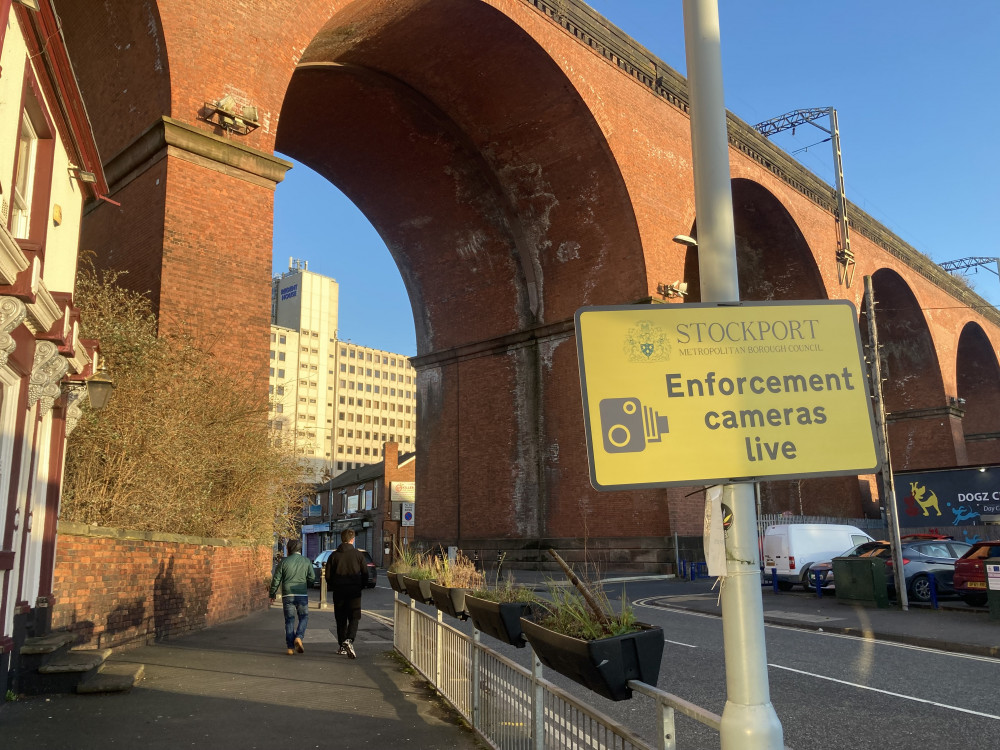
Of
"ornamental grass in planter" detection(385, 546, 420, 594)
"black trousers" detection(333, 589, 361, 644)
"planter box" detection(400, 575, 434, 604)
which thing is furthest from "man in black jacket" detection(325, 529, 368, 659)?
"planter box" detection(400, 575, 434, 604)

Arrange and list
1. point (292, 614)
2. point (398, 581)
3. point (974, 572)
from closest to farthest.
Answer: point (398, 581), point (292, 614), point (974, 572)

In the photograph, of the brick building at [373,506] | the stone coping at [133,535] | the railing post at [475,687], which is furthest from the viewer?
the brick building at [373,506]

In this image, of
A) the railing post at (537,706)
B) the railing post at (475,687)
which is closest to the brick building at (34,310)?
the railing post at (475,687)

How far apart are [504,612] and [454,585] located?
2.10 meters

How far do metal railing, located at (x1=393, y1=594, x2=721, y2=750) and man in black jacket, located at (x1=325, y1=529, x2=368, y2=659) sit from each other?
1887 mm

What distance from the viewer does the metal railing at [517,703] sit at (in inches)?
125

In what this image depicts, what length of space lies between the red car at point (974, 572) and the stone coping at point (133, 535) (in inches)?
529

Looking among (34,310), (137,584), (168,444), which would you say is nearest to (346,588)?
(137,584)

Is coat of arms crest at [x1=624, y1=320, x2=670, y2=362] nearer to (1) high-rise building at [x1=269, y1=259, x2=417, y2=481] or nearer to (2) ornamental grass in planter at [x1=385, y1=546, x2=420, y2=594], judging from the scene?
(2) ornamental grass in planter at [x1=385, y1=546, x2=420, y2=594]

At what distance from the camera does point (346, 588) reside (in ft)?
32.3

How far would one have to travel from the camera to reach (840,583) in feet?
57.6

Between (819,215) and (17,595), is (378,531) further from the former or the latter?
(17,595)

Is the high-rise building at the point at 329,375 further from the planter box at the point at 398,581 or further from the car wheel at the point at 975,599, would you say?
the planter box at the point at 398,581

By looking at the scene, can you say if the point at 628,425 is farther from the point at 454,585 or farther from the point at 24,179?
the point at 24,179
